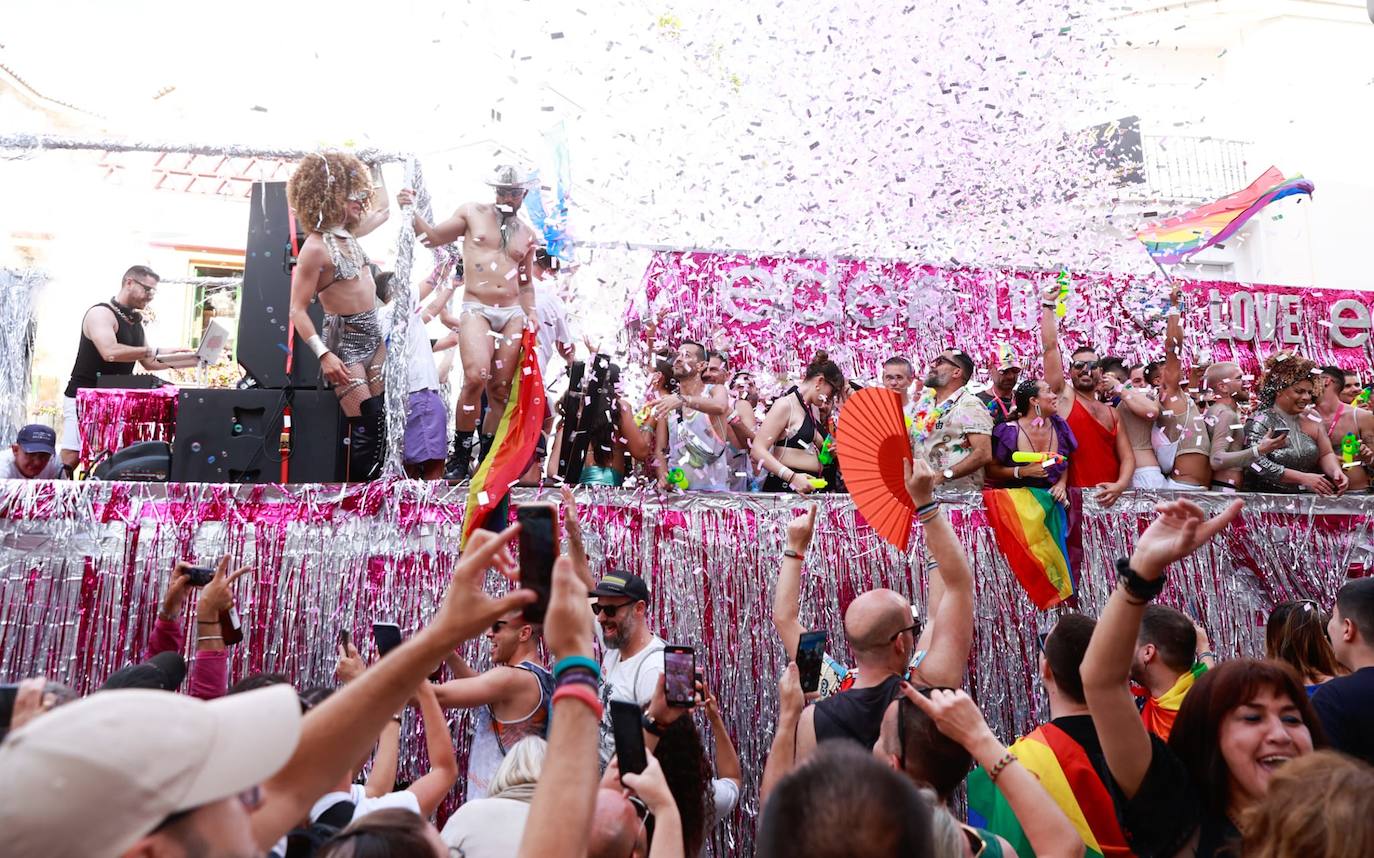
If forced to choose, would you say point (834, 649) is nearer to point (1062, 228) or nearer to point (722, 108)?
point (722, 108)

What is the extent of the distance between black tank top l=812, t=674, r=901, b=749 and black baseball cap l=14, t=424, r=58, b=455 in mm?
5259

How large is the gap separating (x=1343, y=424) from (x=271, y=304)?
6568 mm

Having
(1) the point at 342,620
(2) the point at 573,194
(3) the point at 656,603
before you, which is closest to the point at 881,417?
(3) the point at 656,603

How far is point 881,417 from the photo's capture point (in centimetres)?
423

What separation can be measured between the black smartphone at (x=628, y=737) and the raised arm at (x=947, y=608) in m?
1.16

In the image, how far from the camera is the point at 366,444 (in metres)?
5.86

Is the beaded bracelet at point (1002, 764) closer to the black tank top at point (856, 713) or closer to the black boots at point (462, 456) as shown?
the black tank top at point (856, 713)

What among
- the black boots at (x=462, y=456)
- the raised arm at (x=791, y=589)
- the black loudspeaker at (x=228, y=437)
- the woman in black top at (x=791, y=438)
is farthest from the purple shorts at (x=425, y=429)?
the raised arm at (x=791, y=589)

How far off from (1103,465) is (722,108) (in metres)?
3.19

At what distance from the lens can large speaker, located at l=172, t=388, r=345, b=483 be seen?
5609mm

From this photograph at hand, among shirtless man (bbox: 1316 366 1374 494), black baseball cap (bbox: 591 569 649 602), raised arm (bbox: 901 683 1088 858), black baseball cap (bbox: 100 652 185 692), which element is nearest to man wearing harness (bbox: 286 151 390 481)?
black baseball cap (bbox: 591 569 649 602)

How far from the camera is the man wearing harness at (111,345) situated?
6.89m

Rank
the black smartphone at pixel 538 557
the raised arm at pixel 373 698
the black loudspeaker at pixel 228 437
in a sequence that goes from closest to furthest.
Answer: the raised arm at pixel 373 698
the black smartphone at pixel 538 557
the black loudspeaker at pixel 228 437

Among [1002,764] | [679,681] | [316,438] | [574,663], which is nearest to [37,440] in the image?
[316,438]
